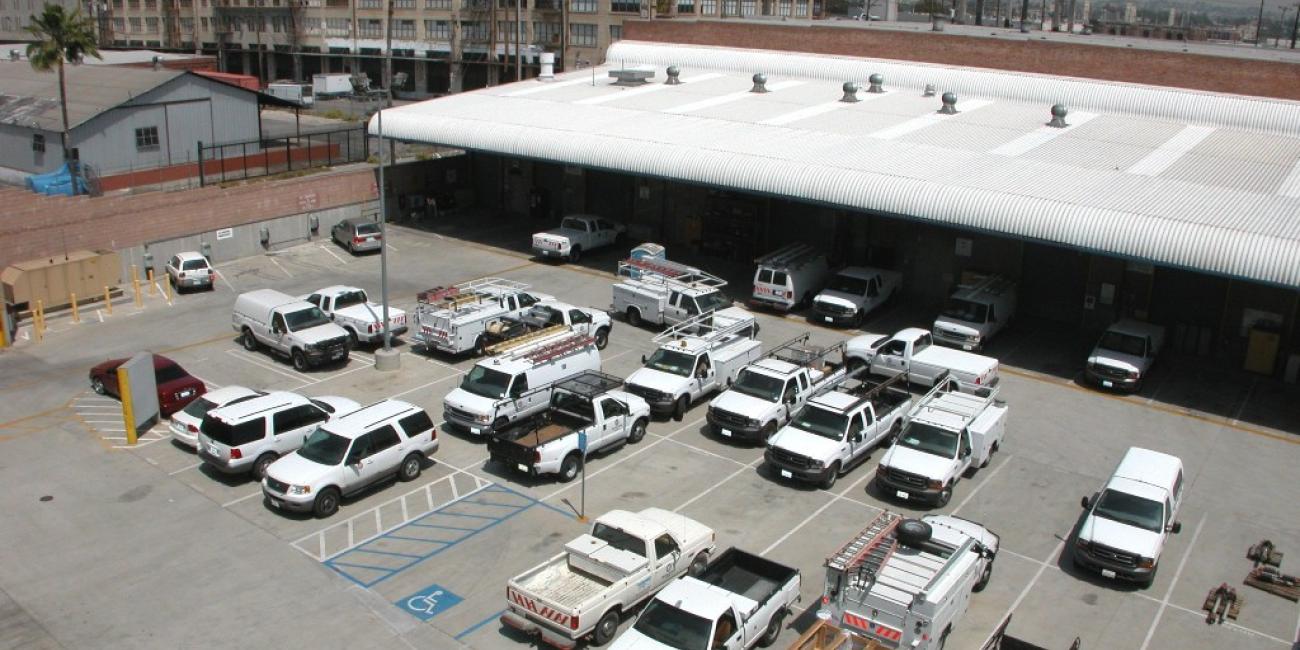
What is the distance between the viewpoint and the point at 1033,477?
87.4ft

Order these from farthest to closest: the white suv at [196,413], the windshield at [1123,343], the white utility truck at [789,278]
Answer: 1. the white utility truck at [789,278]
2. the windshield at [1123,343]
3. the white suv at [196,413]

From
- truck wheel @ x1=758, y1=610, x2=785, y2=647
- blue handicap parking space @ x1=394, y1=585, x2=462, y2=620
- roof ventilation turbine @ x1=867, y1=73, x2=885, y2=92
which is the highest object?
roof ventilation turbine @ x1=867, y1=73, x2=885, y2=92

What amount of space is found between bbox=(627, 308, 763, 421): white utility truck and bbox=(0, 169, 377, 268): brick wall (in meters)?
21.7

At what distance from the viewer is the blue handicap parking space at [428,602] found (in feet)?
66.2

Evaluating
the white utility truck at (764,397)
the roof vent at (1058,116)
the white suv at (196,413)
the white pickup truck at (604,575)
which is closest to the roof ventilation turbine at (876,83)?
the roof vent at (1058,116)

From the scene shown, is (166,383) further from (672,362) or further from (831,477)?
(831,477)

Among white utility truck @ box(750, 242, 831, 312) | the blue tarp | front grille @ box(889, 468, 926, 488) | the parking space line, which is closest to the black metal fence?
the blue tarp

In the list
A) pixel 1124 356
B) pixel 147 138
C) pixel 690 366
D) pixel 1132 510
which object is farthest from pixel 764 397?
pixel 147 138

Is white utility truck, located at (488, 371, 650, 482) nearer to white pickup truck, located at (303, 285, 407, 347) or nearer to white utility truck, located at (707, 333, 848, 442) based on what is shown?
white utility truck, located at (707, 333, 848, 442)

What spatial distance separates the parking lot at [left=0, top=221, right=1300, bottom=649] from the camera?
793 inches

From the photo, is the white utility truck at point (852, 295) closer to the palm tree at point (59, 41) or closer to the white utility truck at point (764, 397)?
the white utility truck at point (764, 397)

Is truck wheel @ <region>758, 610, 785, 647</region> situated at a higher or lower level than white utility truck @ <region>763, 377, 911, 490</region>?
lower

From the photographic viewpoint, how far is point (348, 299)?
3519 centimetres

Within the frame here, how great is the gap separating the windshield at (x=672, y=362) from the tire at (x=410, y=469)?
766 centimetres
